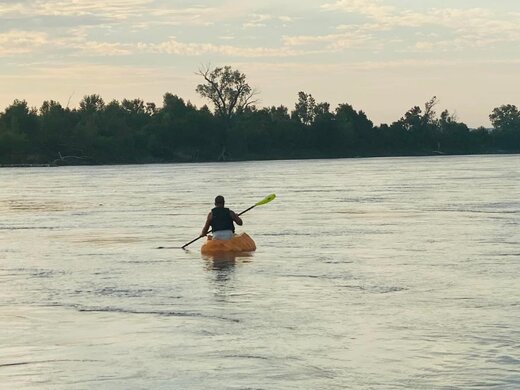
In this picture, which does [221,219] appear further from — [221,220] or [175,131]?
[175,131]

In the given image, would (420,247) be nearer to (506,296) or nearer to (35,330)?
(506,296)

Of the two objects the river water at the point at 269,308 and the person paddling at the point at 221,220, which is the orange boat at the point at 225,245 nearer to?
the person paddling at the point at 221,220

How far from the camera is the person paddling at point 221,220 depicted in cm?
2246

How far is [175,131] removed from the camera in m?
152

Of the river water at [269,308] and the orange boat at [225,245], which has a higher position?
the orange boat at [225,245]

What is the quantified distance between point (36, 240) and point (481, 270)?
12979 millimetres

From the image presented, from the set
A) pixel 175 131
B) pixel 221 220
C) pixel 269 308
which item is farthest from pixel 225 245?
pixel 175 131

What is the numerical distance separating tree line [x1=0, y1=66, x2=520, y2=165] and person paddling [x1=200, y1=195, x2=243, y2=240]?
121 m

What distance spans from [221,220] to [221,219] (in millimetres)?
52

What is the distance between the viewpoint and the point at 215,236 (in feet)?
75.1

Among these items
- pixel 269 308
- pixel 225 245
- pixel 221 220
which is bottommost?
pixel 269 308

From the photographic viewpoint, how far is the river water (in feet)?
36.0

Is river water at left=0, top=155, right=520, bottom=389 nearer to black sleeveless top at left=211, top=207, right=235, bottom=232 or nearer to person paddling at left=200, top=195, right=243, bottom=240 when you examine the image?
person paddling at left=200, top=195, right=243, bottom=240

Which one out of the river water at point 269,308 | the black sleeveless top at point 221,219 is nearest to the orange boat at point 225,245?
the black sleeveless top at point 221,219
